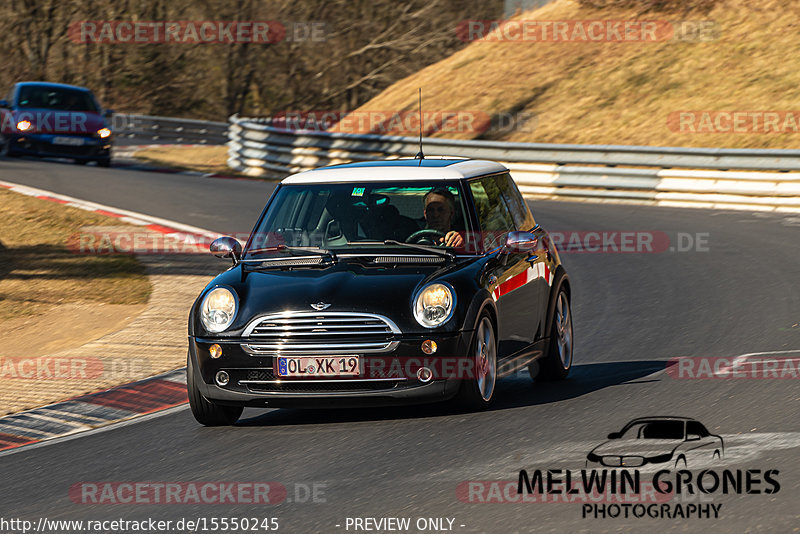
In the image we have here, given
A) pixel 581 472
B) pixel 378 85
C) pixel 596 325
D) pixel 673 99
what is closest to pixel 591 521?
pixel 581 472

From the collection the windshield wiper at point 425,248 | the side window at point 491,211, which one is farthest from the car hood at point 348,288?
the side window at point 491,211

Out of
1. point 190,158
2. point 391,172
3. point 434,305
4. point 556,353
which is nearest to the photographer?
point 434,305

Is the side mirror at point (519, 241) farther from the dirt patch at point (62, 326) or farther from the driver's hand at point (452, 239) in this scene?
the dirt patch at point (62, 326)

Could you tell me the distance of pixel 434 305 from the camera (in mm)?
7508

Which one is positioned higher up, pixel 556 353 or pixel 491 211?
pixel 491 211

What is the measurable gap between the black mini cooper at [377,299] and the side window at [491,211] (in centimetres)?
1

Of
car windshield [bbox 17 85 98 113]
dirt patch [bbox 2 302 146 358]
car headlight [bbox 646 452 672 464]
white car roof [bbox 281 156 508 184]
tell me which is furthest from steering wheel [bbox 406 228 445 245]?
car windshield [bbox 17 85 98 113]

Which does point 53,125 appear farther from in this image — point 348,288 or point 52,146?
point 348,288

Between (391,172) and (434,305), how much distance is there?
4.74ft

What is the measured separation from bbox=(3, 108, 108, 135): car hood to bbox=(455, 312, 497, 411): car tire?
2063cm

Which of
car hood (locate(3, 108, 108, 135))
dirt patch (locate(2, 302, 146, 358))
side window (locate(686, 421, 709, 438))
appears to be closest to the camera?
side window (locate(686, 421, 709, 438))

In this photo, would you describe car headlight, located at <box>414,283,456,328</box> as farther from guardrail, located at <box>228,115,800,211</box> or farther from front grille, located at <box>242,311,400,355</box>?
guardrail, located at <box>228,115,800,211</box>

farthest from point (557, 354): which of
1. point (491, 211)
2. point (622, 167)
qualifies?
point (622, 167)

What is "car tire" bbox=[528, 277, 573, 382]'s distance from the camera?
9.02m
